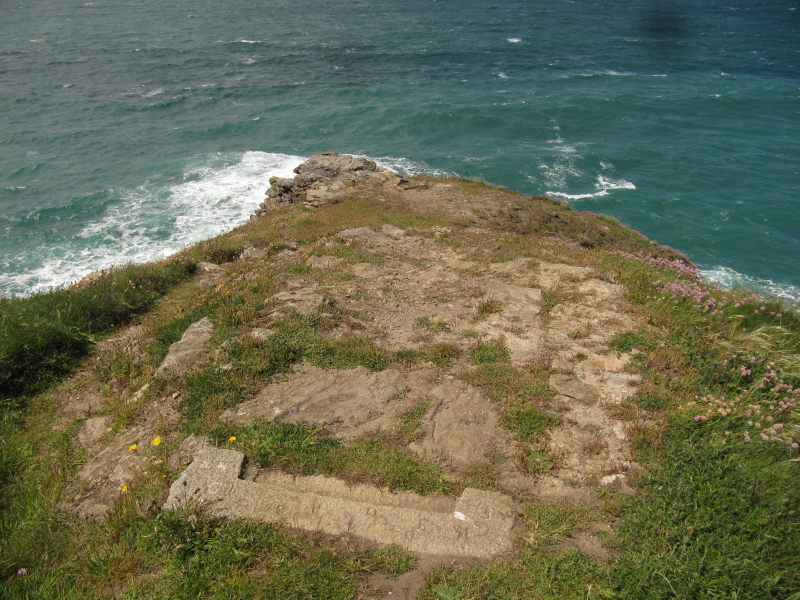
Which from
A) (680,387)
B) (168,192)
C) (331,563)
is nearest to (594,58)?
(168,192)

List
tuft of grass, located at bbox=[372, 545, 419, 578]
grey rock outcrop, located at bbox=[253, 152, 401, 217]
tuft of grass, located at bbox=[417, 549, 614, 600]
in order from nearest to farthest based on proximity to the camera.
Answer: tuft of grass, located at bbox=[417, 549, 614, 600] → tuft of grass, located at bbox=[372, 545, 419, 578] → grey rock outcrop, located at bbox=[253, 152, 401, 217]

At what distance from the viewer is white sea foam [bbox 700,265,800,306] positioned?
1206 inches

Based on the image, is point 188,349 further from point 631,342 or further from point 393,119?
point 393,119

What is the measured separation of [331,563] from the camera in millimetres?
6254

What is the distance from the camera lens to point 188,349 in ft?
34.9

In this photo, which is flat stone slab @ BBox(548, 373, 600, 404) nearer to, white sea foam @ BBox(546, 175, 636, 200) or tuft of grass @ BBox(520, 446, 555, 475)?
tuft of grass @ BBox(520, 446, 555, 475)

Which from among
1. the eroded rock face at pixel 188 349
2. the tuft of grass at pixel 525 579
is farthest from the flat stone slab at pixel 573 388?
the eroded rock face at pixel 188 349

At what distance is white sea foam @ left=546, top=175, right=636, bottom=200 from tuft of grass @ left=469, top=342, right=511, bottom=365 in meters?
32.6

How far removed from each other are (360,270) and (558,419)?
8.23m

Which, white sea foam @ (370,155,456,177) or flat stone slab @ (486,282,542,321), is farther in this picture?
white sea foam @ (370,155,456,177)

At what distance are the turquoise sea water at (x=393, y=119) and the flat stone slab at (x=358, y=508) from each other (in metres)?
28.4

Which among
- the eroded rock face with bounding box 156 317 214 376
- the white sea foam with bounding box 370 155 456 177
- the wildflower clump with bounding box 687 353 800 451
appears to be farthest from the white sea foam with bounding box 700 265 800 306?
the eroded rock face with bounding box 156 317 214 376

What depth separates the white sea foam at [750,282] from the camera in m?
30.6

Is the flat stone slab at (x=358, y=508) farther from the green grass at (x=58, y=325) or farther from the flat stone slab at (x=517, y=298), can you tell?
the green grass at (x=58, y=325)
